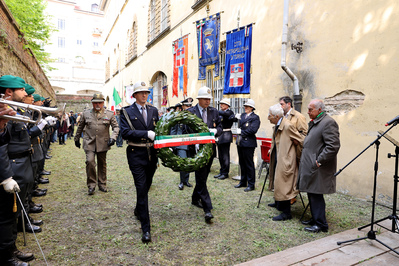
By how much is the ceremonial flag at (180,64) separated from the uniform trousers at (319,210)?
9.13m

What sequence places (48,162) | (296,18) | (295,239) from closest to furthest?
(295,239)
(296,18)
(48,162)

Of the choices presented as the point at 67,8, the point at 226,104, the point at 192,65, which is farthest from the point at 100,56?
the point at 226,104

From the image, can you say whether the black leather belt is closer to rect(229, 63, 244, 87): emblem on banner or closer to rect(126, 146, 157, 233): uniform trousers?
rect(126, 146, 157, 233): uniform trousers

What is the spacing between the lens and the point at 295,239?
357cm

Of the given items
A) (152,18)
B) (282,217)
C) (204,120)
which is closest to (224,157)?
(204,120)

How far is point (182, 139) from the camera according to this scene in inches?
149

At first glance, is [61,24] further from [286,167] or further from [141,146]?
[286,167]

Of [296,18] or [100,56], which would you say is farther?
[100,56]

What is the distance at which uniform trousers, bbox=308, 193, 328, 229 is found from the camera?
3793 mm

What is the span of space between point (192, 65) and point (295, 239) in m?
9.56

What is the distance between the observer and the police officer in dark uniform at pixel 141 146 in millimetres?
3559

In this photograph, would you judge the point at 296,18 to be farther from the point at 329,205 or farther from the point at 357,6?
the point at 329,205

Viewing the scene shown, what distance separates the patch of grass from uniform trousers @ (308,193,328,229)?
0.18 m

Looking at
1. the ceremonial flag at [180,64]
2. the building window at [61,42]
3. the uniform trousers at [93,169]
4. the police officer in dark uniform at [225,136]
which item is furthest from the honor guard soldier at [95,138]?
the building window at [61,42]
